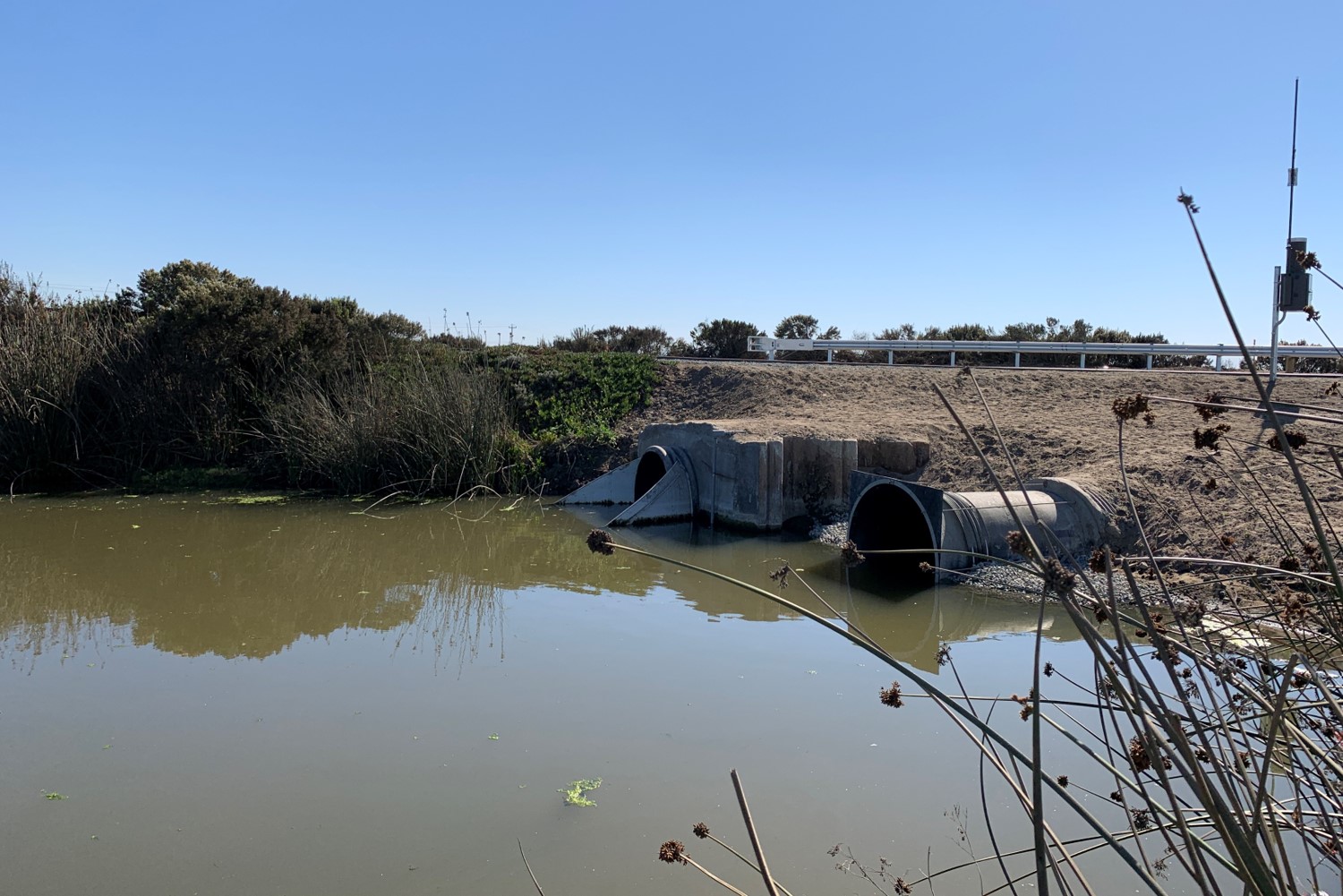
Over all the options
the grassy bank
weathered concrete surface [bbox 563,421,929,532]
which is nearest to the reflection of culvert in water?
weathered concrete surface [bbox 563,421,929,532]

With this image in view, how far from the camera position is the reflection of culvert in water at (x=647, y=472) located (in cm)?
1274

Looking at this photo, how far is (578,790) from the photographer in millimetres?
4395

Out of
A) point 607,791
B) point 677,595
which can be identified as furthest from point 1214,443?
point 677,595

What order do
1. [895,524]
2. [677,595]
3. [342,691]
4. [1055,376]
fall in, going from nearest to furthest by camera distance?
[342,691]
[677,595]
[895,524]
[1055,376]

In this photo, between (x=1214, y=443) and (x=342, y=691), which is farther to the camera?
(x=342, y=691)

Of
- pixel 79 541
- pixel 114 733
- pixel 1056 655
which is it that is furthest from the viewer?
pixel 79 541

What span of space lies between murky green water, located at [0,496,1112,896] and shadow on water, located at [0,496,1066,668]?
0.05 m

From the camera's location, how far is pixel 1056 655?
6.40m

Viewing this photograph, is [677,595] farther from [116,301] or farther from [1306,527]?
[116,301]

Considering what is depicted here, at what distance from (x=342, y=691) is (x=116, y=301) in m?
14.0

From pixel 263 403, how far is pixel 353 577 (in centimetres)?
669

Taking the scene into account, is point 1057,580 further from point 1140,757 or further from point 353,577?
point 353,577

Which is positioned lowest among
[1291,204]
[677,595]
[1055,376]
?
[677,595]

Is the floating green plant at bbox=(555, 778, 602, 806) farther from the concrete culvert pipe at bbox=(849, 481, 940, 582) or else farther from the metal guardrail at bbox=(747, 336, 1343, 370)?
the metal guardrail at bbox=(747, 336, 1343, 370)
